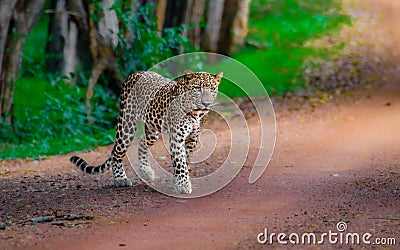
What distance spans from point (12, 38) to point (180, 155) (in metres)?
7.92

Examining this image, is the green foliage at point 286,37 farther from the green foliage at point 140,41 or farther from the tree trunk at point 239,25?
the green foliage at point 140,41

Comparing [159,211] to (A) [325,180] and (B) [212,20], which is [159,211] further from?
(B) [212,20]

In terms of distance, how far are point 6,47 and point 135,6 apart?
3313mm

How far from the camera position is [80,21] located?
17.5 meters

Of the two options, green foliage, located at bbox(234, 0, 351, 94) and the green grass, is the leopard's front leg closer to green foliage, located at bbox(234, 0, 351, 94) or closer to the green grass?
the green grass

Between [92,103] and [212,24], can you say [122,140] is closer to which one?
[92,103]

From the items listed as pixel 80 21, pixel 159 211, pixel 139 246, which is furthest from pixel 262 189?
pixel 80 21

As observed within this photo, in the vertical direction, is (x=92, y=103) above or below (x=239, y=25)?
below

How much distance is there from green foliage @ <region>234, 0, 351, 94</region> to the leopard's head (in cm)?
1044

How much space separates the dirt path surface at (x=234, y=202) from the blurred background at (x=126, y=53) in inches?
82.0

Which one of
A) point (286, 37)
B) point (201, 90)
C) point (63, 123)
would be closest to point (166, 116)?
point (201, 90)

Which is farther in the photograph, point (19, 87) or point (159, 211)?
point (19, 87)

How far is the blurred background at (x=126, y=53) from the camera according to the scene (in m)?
16.8

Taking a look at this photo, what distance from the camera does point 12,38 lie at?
54.6ft
